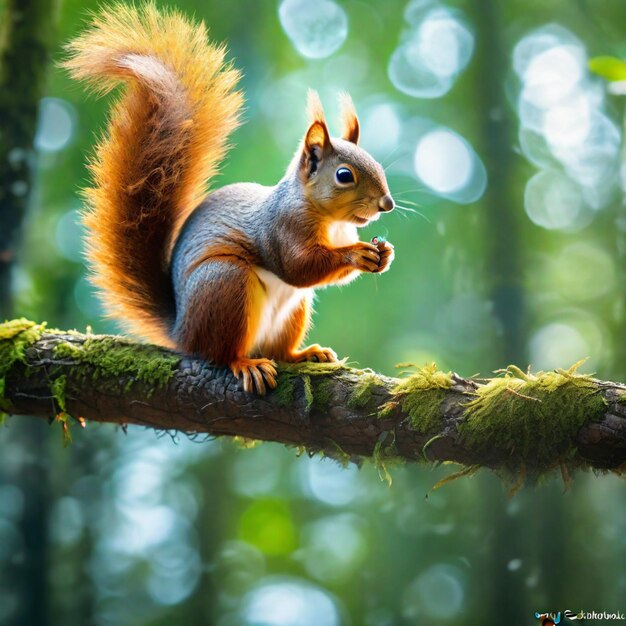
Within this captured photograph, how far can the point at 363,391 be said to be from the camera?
1.58 metres

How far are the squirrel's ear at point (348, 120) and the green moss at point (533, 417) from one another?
1031mm

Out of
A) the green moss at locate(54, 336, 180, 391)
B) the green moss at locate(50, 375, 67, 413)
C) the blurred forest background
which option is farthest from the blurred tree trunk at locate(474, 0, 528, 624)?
the green moss at locate(50, 375, 67, 413)

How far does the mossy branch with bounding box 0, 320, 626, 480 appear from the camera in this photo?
1.38 meters

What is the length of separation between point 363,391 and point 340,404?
0.07 meters

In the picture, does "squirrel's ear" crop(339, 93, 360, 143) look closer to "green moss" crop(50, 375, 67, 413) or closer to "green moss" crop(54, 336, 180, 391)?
"green moss" crop(54, 336, 180, 391)

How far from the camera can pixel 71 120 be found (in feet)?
13.2

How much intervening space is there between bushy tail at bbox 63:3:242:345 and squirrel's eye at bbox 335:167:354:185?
499 millimetres

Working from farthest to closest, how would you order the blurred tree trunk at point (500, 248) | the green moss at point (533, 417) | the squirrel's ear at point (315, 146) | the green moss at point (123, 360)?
1. the blurred tree trunk at point (500, 248)
2. the squirrel's ear at point (315, 146)
3. the green moss at point (123, 360)
4. the green moss at point (533, 417)

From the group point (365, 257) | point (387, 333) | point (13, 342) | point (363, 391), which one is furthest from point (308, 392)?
point (387, 333)

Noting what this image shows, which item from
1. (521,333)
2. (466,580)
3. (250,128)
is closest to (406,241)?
(521,333)

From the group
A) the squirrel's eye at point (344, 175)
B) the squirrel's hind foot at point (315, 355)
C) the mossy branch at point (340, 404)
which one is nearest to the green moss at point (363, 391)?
the mossy branch at point (340, 404)

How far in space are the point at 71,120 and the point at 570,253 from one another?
326cm

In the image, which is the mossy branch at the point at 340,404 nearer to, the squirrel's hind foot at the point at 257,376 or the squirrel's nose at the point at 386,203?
the squirrel's hind foot at the point at 257,376

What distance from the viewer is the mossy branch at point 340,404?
138 cm
